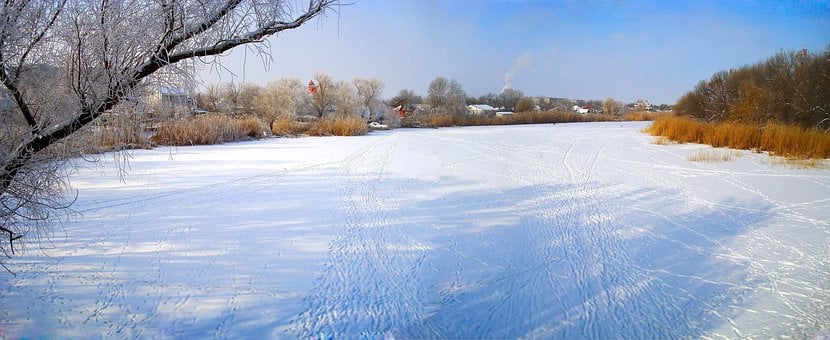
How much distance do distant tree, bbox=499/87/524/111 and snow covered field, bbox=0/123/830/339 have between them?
68169 mm

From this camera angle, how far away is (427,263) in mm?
3904

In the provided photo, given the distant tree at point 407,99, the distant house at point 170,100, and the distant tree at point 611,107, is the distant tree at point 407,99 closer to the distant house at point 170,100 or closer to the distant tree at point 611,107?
the distant tree at point 611,107

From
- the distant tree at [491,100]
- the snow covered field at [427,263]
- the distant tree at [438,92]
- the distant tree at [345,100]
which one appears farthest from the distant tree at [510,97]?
the snow covered field at [427,263]

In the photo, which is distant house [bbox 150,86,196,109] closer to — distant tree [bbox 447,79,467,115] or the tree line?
the tree line

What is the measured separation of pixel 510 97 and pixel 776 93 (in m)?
63.8

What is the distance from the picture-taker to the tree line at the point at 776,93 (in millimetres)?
12719

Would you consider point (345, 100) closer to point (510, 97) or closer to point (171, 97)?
point (171, 97)

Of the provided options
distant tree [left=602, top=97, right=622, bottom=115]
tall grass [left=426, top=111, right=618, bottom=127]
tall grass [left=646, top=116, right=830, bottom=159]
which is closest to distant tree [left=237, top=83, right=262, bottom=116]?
tall grass [left=426, top=111, right=618, bottom=127]

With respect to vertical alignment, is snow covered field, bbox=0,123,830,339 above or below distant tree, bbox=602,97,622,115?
below

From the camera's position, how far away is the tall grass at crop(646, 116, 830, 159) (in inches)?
434

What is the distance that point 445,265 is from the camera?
387cm

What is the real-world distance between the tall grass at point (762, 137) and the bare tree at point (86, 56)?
1484 cm

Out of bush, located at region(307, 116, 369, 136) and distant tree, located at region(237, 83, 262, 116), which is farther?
distant tree, located at region(237, 83, 262, 116)

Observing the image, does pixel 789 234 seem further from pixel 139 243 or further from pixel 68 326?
pixel 139 243
